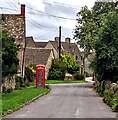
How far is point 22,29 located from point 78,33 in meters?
7.67

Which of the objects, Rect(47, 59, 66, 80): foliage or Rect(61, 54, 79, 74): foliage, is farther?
Rect(61, 54, 79, 74): foliage

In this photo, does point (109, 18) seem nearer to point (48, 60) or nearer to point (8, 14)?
point (8, 14)

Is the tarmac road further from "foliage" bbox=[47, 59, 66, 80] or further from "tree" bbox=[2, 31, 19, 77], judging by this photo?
"foliage" bbox=[47, 59, 66, 80]

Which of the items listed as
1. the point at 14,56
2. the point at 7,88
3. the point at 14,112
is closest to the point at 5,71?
the point at 14,56

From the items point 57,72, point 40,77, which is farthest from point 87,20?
point 57,72

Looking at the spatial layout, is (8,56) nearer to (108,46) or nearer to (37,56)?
(108,46)

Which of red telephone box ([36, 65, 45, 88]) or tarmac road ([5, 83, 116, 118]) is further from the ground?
red telephone box ([36, 65, 45, 88])

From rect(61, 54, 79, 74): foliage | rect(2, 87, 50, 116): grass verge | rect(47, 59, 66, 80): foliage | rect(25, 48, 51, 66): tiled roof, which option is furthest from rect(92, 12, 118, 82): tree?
rect(61, 54, 79, 74): foliage

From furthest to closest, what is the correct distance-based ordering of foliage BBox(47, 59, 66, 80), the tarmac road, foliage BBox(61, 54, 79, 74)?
foliage BBox(61, 54, 79, 74) → foliage BBox(47, 59, 66, 80) → the tarmac road

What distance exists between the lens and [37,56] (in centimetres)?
8988

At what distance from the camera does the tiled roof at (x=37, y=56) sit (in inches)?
3469

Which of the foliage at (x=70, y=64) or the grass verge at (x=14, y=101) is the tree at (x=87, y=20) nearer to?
the grass verge at (x=14, y=101)

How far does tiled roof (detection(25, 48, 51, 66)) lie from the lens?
88.1 m

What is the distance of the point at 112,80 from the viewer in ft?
142
